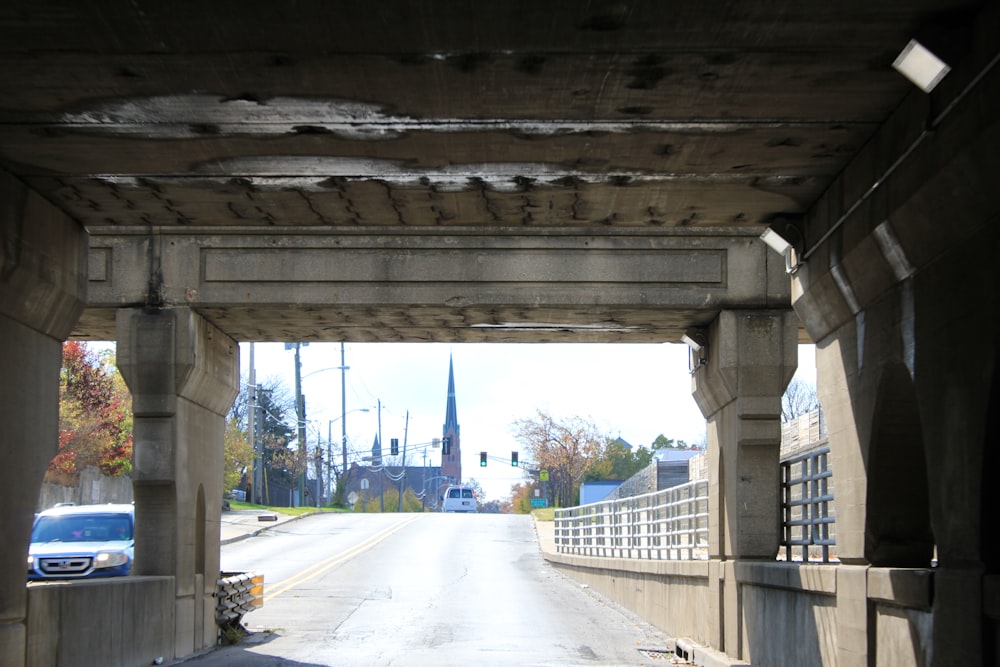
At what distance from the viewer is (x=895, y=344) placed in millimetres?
8320

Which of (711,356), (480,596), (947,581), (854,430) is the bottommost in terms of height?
(480,596)

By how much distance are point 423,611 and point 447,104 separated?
51.2 feet

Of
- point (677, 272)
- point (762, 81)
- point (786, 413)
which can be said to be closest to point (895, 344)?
point (762, 81)

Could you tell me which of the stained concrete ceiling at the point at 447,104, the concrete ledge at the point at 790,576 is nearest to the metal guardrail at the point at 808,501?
the concrete ledge at the point at 790,576

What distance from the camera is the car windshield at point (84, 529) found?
19.2m

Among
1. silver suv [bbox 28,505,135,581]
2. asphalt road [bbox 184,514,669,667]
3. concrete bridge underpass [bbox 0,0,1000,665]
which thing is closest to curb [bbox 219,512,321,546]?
asphalt road [bbox 184,514,669,667]

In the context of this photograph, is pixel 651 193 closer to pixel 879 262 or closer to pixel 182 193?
pixel 879 262

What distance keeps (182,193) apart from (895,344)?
5.53 m

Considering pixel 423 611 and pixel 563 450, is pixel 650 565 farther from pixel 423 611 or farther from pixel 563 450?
pixel 563 450

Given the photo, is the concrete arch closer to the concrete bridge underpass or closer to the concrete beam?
the concrete bridge underpass

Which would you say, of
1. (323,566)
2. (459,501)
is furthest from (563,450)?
(323,566)

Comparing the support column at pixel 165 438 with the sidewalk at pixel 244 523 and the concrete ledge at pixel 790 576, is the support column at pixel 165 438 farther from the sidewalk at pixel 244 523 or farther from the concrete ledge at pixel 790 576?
the sidewalk at pixel 244 523

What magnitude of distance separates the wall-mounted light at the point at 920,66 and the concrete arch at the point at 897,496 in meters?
2.81

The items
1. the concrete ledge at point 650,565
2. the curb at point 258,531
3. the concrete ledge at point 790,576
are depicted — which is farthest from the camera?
the curb at point 258,531
